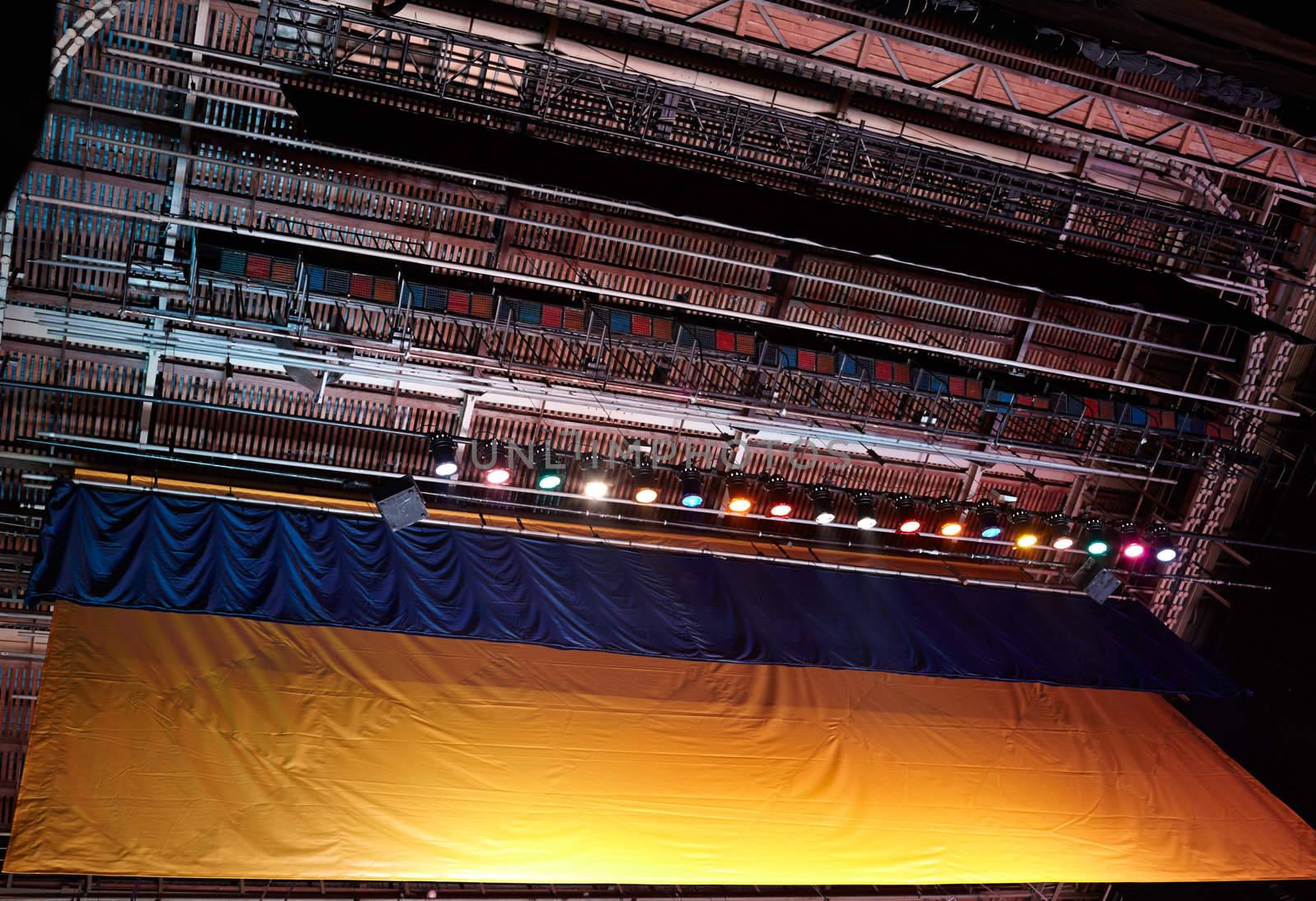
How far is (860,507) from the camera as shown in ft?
35.7

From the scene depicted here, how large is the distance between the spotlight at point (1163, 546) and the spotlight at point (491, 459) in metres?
7.34

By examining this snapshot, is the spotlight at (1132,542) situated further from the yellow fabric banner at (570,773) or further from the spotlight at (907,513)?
the spotlight at (907,513)

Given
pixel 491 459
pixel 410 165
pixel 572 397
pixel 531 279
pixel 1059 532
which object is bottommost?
pixel 491 459

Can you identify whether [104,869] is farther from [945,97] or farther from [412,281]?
[945,97]

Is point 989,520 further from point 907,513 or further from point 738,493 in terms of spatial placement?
point 738,493

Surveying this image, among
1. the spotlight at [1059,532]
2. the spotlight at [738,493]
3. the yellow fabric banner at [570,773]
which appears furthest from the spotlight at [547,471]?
the spotlight at [1059,532]

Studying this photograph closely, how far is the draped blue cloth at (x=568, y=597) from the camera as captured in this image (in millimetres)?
8258

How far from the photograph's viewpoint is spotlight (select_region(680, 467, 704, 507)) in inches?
409

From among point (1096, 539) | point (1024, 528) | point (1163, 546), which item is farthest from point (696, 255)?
point (1163, 546)

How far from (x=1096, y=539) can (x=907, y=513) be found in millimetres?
2270

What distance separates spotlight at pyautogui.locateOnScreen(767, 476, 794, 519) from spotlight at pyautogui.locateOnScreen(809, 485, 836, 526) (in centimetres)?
41

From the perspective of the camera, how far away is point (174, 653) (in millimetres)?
8281

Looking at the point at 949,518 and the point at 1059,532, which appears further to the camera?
the point at 1059,532

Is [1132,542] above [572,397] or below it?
below
